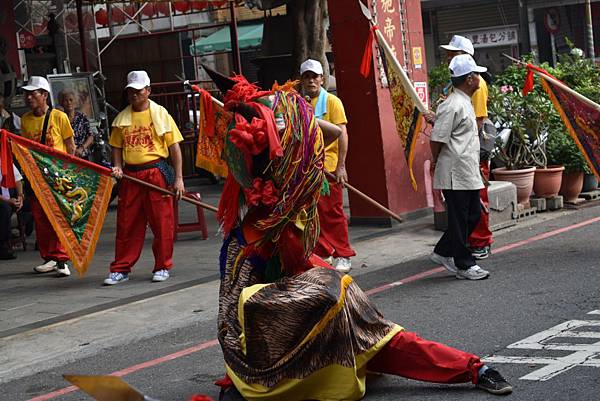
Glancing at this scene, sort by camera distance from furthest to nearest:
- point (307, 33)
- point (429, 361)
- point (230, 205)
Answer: point (307, 33) → point (230, 205) → point (429, 361)

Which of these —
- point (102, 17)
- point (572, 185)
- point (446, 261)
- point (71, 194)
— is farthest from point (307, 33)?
point (102, 17)

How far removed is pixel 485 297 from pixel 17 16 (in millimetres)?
13695

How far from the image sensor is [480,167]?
9938 millimetres

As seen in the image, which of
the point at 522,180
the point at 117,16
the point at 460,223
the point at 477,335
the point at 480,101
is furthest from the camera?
the point at 117,16

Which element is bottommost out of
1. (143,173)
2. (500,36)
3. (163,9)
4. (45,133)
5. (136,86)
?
(143,173)

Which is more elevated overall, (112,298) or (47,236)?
(47,236)

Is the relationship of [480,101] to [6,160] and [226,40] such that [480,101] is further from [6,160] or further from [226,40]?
[226,40]

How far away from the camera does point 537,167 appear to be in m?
12.4

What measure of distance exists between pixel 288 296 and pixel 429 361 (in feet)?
2.63

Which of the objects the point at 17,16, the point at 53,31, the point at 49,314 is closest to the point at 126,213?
the point at 49,314

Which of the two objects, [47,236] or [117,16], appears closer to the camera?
[47,236]

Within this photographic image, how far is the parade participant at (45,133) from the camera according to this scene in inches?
393

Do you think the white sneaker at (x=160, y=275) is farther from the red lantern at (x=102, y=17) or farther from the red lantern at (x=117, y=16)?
the red lantern at (x=117, y=16)

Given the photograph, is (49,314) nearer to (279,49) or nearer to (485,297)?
→ (485,297)
